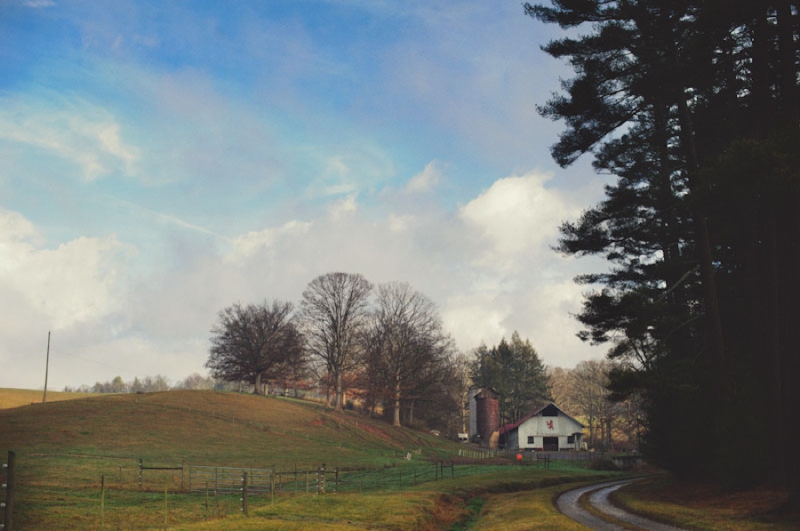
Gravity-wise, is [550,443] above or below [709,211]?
below

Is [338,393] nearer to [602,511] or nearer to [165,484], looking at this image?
[165,484]

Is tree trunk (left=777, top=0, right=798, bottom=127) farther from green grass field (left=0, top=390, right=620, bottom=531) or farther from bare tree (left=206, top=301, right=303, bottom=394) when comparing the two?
bare tree (left=206, top=301, right=303, bottom=394)

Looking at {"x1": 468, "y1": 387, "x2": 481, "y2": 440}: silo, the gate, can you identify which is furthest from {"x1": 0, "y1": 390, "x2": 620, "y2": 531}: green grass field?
{"x1": 468, "y1": 387, "x2": 481, "y2": 440}: silo

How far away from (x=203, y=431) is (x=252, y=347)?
3081 cm

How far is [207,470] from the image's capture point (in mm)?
41344

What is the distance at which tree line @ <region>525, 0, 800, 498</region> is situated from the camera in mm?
20594

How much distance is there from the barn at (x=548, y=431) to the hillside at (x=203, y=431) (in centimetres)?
1209

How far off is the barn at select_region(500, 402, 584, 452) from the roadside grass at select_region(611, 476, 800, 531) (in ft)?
215

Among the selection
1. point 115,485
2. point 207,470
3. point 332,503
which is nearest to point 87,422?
point 207,470

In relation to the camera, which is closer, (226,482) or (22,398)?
(226,482)

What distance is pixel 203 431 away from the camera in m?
62.6

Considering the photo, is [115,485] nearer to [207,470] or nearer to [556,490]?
[207,470]

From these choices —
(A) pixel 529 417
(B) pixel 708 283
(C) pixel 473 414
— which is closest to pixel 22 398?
(C) pixel 473 414

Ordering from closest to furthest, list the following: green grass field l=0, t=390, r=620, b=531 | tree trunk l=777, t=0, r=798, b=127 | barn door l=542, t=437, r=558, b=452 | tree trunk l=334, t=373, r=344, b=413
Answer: tree trunk l=777, t=0, r=798, b=127, green grass field l=0, t=390, r=620, b=531, tree trunk l=334, t=373, r=344, b=413, barn door l=542, t=437, r=558, b=452
